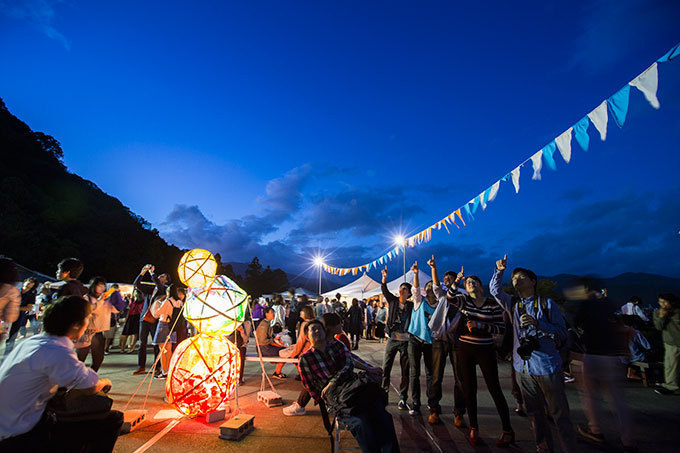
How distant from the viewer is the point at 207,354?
402cm

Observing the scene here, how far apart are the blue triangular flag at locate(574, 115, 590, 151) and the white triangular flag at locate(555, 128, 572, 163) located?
213 millimetres

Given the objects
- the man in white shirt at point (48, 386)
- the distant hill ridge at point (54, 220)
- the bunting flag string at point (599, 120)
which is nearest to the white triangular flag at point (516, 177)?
the bunting flag string at point (599, 120)

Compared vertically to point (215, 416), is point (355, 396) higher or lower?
higher

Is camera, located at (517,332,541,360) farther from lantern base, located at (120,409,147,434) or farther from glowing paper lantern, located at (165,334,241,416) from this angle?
lantern base, located at (120,409,147,434)

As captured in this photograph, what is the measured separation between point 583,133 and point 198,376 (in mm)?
6213

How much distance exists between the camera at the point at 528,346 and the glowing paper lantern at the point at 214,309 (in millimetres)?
3252

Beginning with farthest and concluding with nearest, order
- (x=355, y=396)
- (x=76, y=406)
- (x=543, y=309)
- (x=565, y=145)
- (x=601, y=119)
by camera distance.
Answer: (x=565, y=145)
(x=601, y=119)
(x=543, y=309)
(x=355, y=396)
(x=76, y=406)

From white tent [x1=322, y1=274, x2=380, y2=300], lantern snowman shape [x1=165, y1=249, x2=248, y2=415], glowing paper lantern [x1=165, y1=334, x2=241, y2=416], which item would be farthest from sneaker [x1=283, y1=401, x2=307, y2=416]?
white tent [x1=322, y1=274, x2=380, y2=300]

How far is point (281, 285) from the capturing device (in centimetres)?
7362

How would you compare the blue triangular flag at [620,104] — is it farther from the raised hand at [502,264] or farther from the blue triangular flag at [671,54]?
the raised hand at [502,264]

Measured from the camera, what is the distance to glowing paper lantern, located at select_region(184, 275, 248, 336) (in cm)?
415

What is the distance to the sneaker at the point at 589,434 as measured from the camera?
12.6 feet

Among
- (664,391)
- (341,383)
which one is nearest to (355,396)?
(341,383)

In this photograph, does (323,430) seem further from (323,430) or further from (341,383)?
A: (341,383)
